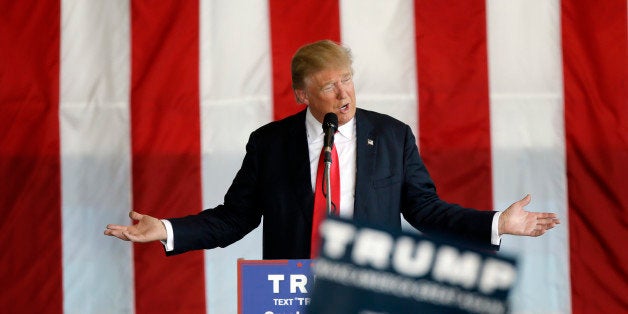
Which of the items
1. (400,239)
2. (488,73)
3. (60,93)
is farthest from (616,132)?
(400,239)

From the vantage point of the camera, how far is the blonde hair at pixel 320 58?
1.94m

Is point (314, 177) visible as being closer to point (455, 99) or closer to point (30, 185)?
point (455, 99)

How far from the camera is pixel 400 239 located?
0.88m

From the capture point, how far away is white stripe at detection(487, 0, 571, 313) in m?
2.71

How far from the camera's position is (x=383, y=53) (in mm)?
2783

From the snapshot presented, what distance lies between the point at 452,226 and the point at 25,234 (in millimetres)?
1592

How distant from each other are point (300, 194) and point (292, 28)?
3.40ft

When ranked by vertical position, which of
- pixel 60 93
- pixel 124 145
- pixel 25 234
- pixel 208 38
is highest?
pixel 208 38

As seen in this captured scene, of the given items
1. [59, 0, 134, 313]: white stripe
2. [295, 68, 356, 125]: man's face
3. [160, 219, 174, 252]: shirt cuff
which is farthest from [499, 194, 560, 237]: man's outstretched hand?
[59, 0, 134, 313]: white stripe

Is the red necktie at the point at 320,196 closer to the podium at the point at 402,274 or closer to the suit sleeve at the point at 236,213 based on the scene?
the suit sleeve at the point at 236,213

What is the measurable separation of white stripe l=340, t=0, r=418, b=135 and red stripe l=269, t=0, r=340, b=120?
45 millimetres

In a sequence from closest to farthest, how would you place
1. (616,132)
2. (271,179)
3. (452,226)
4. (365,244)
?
(365,244) < (452,226) < (271,179) < (616,132)

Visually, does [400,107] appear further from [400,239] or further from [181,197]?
[400,239]

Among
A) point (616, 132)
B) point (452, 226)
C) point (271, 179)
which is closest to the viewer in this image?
point (452, 226)
